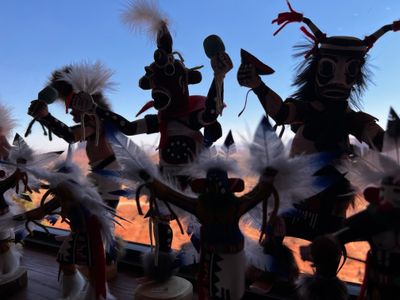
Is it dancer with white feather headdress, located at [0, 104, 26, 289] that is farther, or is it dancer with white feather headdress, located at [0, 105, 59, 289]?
dancer with white feather headdress, located at [0, 104, 26, 289]

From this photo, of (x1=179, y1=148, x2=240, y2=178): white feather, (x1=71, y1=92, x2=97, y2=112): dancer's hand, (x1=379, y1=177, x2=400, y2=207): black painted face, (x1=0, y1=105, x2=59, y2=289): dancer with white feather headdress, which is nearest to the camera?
(x1=379, y1=177, x2=400, y2=207): black painted face

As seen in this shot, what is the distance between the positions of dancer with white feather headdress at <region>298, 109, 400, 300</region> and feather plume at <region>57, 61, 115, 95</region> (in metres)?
0.85

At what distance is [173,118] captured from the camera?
3.62ft

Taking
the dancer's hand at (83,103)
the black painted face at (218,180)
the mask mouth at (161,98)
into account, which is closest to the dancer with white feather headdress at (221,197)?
the black painted face at (218,180)

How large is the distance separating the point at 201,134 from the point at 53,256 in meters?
0.96

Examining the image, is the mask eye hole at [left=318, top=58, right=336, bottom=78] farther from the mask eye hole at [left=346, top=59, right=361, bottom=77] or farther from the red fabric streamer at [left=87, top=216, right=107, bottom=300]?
the red fabric streamer at [left=87, top=216, right=107, bottom=300]

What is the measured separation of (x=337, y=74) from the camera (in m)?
0.91

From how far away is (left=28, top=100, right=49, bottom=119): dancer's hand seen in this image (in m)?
1.24

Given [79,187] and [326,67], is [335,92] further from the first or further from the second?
[79,187]

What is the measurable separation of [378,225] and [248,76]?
46cm

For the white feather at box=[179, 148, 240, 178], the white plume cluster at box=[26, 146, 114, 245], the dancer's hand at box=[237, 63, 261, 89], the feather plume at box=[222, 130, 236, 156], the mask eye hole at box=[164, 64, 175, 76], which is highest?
the mask eye hole at box=[164, 64, 175, 76]

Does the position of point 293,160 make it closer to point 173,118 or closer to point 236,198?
point 236,198

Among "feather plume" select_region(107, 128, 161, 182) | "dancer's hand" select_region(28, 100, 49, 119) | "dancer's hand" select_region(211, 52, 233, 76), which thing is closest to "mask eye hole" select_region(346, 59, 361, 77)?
"dancer's hand" select_region(211, 52, 233, 76)

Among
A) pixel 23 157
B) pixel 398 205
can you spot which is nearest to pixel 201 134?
Result: pixel 23 157
